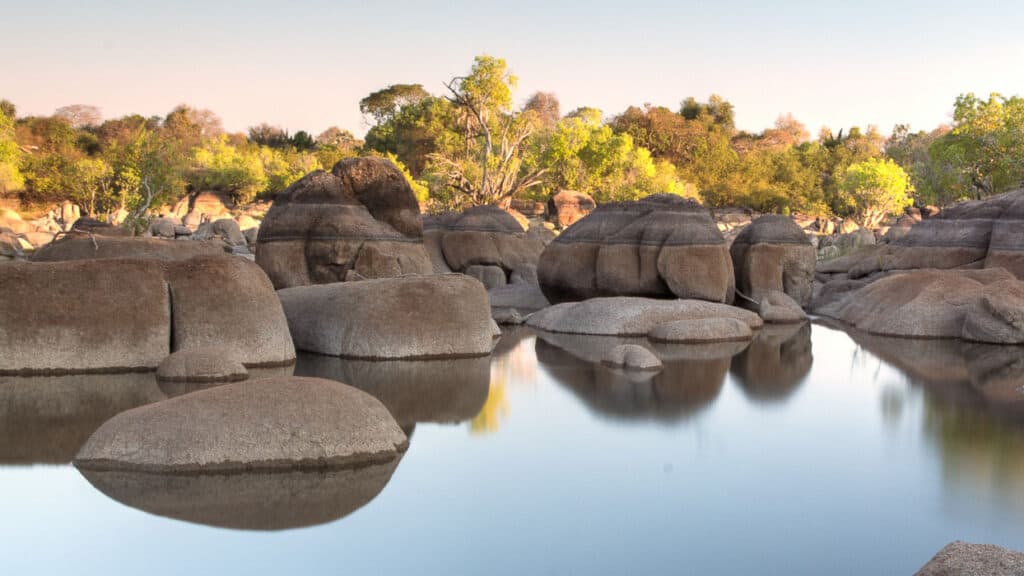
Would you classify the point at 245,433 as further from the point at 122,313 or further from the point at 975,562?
the point at 975,562

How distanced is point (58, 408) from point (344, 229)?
8169 millimetres

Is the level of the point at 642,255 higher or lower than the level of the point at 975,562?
higher

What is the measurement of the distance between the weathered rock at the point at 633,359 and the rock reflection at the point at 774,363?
1.08 meters

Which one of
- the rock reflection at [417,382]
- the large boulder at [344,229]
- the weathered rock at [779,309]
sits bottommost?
the weathered rock at [779,309]

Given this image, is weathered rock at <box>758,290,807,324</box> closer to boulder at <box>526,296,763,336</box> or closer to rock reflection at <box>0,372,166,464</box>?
boulder at <box>526,296,763,336</box>

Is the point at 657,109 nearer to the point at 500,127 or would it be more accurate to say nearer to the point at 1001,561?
the point at 500,127

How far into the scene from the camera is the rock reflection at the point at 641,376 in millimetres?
11203

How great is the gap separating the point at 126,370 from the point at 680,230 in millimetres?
11417

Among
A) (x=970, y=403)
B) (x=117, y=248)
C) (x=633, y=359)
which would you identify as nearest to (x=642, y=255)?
(x=633, y=359)

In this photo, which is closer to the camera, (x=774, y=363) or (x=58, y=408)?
(x=58, y=408)

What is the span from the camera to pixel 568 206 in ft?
163

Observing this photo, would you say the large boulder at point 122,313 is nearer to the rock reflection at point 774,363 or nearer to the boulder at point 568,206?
the rock reflection at point 774,363

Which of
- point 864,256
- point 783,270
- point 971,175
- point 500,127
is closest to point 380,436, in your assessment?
point 783,270

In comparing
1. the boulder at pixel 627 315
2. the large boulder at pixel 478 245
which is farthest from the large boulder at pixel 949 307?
the large boulder at pixel 478 245
